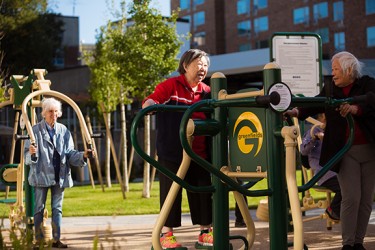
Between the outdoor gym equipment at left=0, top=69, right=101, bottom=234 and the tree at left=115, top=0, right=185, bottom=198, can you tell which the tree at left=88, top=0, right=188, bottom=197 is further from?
the outdoor gym equipment at left=0, top=69, right=101, bottom=234

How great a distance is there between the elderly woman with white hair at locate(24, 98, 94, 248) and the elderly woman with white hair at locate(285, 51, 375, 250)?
8.33ft

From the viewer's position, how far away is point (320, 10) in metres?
54.6

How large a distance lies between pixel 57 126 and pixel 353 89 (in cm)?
306

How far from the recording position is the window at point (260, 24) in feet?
197

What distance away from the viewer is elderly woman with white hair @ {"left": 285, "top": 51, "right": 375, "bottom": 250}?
6277 mm

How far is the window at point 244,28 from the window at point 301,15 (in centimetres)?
577

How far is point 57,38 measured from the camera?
5016 cm

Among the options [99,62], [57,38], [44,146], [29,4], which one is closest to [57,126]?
[44,146]

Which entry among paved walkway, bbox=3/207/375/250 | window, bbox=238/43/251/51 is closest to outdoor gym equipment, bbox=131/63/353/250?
paved walkway, bbox=3/207/375/250

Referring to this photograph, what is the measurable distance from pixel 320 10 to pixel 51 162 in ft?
160

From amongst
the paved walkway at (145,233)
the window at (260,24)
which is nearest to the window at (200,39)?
the window at (260,24)

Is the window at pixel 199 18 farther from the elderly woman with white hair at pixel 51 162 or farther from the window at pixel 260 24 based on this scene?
the elderly woman with white hair at pixel 51 162

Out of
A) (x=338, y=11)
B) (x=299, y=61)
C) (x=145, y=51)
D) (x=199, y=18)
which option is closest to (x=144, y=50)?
(x=145, y=51)

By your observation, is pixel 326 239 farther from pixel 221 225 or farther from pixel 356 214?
pixel 221 225
